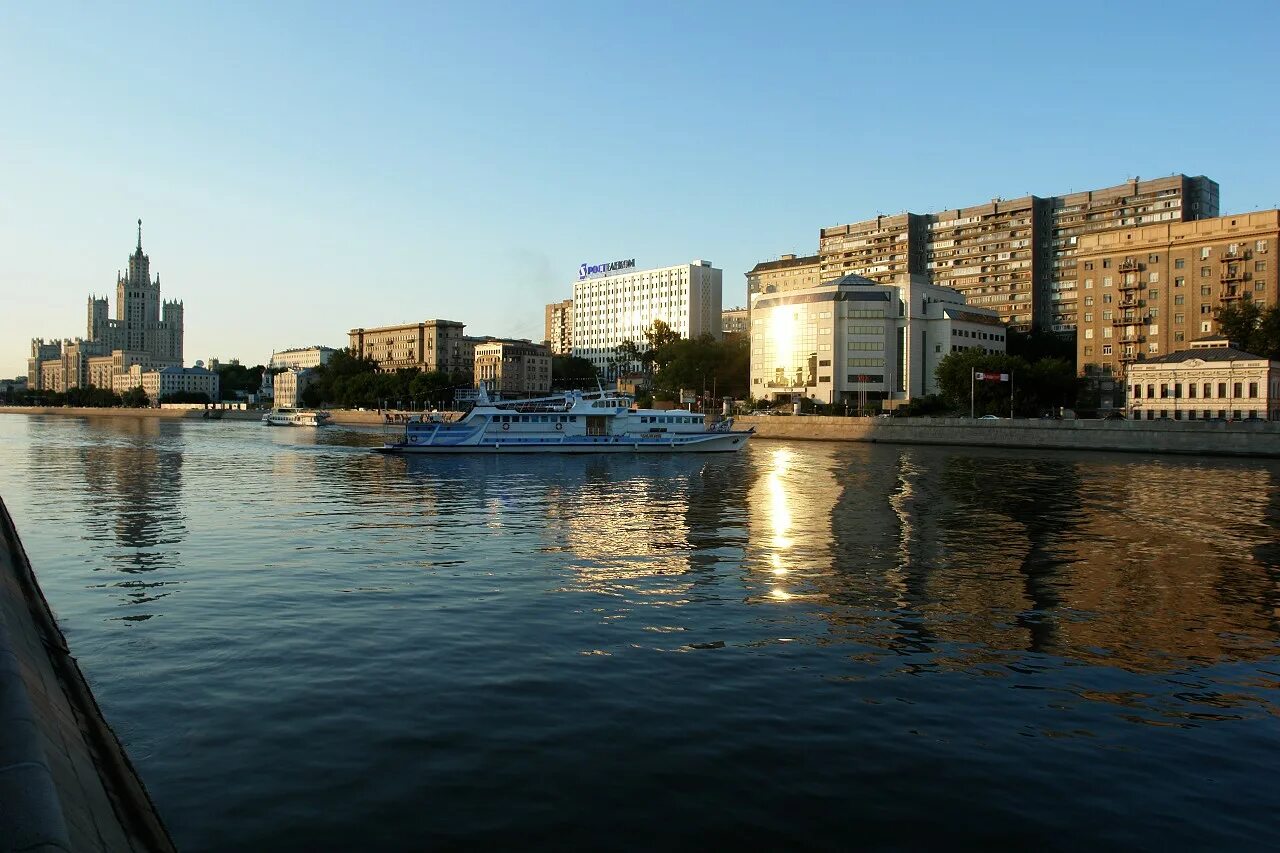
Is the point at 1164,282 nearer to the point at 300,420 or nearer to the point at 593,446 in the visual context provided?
the point at 593,446

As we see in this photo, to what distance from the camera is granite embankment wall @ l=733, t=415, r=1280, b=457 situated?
70.8 meters

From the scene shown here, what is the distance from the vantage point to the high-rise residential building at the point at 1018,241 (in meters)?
136

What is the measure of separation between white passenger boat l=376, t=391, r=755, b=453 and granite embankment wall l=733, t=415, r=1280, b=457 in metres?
24.4

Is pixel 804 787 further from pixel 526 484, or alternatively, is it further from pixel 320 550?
pixel 526 484

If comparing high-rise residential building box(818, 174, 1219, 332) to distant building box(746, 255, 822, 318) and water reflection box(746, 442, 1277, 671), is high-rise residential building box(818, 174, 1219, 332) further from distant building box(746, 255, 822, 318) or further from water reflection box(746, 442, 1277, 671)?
water reflection box(746, 442, 1277, 671)

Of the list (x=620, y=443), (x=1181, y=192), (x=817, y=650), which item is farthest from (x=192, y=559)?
(x=1181, y=192)

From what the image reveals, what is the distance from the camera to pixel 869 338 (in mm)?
132000

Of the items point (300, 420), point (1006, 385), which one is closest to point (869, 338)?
point (1006, 385)

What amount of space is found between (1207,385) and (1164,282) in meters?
29.5

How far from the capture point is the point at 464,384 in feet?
627

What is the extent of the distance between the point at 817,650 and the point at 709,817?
598 cm

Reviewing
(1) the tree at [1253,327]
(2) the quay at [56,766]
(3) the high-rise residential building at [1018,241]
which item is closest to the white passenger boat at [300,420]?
(3) the high-rise residential building at [1018,241]

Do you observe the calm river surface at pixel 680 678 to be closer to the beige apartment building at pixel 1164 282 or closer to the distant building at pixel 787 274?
the beige apartment building at pixel 1164 282

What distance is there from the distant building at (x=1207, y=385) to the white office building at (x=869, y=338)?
41.0 meters
